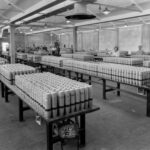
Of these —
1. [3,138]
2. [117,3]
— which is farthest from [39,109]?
[117,3]

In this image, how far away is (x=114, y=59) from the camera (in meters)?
9.16

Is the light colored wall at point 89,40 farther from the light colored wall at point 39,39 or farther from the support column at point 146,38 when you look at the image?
the support column at point 146,38

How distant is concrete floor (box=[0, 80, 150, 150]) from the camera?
12.6ft

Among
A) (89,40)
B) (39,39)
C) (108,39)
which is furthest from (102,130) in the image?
(39,39)

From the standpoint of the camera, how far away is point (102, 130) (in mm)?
4516

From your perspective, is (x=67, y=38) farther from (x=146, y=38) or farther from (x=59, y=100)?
(x=59, y=100)

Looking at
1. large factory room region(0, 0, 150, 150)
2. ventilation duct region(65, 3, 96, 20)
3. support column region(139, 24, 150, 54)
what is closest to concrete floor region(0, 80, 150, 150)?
large factory room region(0, 0, 150, 150)

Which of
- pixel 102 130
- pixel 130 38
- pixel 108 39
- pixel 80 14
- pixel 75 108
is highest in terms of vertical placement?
pixel 108 39

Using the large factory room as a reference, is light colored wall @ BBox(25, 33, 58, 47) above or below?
above

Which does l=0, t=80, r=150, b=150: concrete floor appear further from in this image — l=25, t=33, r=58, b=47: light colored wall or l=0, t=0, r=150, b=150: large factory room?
l=25, t=33, r=58, b=47: light colored wall

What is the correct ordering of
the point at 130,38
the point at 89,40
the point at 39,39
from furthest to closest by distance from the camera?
the point at 39,39, the point at 89,40, the point at 130,38

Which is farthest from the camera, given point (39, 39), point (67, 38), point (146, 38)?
point (39, 39)

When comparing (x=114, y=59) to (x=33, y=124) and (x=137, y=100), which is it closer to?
(x=137, y=100)

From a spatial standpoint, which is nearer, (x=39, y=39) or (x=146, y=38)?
(x=146, y=38)
